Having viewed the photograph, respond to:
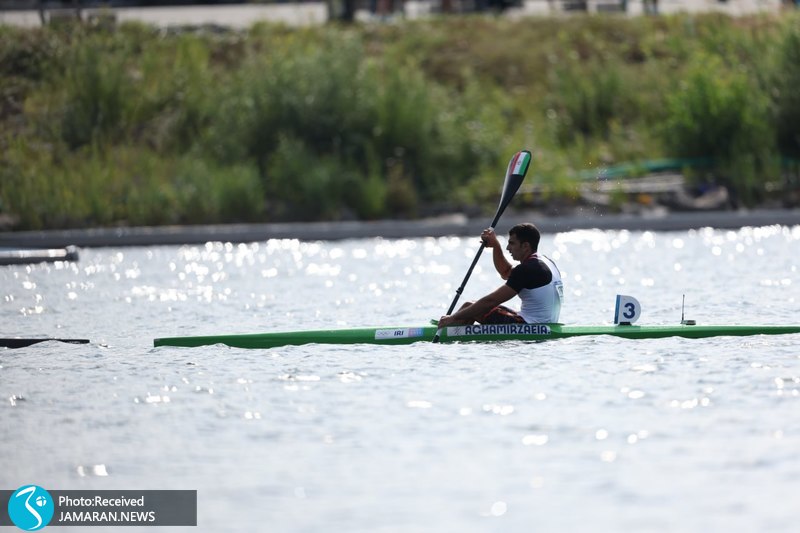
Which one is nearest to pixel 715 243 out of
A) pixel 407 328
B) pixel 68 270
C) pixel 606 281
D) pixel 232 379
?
pixel 606 281

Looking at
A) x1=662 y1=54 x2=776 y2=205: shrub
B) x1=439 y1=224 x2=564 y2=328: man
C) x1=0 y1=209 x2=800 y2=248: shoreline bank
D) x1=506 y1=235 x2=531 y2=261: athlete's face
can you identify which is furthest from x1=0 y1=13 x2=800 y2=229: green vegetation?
x1=506 y1=235 x2=531 y2=261: athlete's face

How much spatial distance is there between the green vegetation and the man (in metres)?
17.2

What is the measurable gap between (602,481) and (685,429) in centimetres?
157

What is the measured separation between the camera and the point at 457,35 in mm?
41719

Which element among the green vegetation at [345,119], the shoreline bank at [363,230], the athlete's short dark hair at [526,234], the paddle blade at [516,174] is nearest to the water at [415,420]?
the athlete's short dark hair at [526,234]

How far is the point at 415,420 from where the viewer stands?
34.8 ft

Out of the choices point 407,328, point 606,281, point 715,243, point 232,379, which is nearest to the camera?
point 232,379

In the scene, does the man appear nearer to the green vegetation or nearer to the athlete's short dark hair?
the athlete's short dark hair

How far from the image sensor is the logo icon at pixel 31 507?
836 cm

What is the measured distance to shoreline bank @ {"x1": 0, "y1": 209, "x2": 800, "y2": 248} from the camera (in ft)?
94.3

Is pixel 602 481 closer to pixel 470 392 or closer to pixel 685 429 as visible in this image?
pixel 685 429

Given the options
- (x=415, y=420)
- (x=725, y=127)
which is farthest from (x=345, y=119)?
(x=415, y=420)

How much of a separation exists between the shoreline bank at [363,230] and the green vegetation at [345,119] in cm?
142

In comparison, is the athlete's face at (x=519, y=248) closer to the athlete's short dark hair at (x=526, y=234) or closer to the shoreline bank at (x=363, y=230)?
the athlete's short dark hair at (x=526, y=234)
